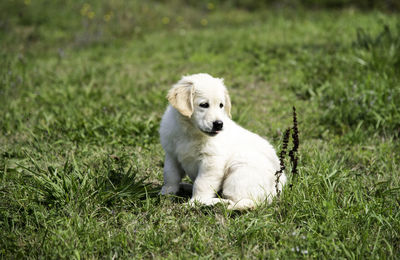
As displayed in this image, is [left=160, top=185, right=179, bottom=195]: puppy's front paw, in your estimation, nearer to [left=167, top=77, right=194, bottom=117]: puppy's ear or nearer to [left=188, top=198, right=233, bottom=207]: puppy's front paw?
[left=188, top=198, right=233, bottom=207]: puppy's front paw

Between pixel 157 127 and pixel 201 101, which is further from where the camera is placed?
pixel 157 127

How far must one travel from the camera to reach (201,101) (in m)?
3.21

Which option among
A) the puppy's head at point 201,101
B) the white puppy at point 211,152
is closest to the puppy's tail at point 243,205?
the white puppy at point 211,152

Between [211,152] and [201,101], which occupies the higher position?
[201,101]

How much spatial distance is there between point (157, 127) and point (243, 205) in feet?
6.87

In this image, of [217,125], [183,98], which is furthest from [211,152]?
[183,98]

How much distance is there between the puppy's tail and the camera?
297 centimetres

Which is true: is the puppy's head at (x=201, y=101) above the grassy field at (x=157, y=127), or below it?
above

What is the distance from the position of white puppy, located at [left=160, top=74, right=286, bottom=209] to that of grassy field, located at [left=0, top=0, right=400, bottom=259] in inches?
7.1

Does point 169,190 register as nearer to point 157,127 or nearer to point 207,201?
point 207,201

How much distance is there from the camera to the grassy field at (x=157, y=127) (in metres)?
2.66

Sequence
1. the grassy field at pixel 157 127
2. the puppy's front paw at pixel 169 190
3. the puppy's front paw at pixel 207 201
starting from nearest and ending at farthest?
the grassy field at pixel 157 127 → the puppy's front paw at pixel 207 201 → the puppy's front paw at pixel 169 190

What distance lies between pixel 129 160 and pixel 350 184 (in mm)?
2264

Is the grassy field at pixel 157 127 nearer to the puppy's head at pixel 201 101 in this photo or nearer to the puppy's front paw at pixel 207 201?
the puppy's front paw at pixel 207 201
